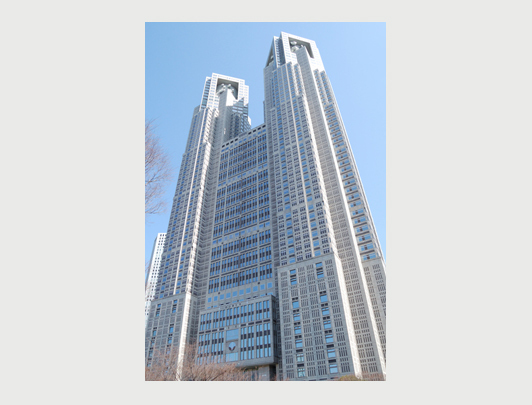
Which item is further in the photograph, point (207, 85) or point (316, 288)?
point (207, 85)

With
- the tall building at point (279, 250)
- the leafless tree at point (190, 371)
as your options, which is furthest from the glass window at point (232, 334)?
the leafless tree at point (190, 371)

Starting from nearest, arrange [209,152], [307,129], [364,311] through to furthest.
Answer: [364,311] < [307,129] < [209,152]

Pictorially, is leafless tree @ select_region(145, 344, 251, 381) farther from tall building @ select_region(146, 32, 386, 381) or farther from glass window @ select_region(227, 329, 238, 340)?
glass window @ select_region(227, 329, 238, 340)

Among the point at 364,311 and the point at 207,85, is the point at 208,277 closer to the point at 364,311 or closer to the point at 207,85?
the point at 364,311

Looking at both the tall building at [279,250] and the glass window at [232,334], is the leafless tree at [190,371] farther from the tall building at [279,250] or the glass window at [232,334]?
the glass window at [232,334]

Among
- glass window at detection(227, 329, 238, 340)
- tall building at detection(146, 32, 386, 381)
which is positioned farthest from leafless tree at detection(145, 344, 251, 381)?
glass window at detection(227, 329, 238, 340)

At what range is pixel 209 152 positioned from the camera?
8900 centimetres

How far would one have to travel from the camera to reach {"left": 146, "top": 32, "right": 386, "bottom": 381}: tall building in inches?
1861

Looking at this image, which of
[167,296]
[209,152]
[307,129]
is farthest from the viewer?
[209,152]

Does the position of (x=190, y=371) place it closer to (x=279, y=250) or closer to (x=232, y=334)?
(x=232, y=334)

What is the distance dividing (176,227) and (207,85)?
53836 mm

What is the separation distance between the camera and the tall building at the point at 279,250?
47.3 m

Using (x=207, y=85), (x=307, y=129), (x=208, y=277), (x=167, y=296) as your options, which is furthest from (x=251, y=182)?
(x=207, y=85)

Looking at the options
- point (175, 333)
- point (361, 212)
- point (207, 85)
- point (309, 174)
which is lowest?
point (175, 333)
